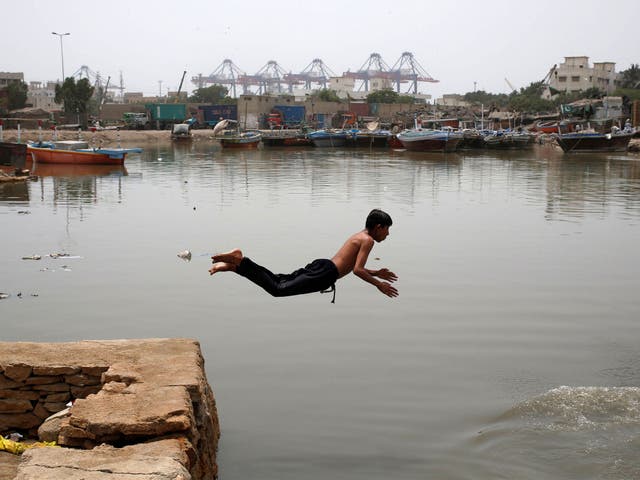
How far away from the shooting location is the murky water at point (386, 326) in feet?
20.4

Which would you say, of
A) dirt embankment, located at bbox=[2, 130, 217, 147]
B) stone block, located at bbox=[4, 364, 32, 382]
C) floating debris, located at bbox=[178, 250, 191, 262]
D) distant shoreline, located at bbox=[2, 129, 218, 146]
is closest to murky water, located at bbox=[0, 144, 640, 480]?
floating debris, located at bbox=[178, 250, 191, 262]

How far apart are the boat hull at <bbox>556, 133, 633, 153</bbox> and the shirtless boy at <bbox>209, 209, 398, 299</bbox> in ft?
160

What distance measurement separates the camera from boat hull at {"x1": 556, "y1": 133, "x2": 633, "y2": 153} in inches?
2032

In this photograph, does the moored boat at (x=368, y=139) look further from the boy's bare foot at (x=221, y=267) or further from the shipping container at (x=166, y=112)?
the boy's bare foot at (x=221, y=267)

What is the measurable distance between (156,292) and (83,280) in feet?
4.49

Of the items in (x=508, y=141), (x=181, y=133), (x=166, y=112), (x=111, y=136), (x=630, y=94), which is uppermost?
(x=630, y=94)

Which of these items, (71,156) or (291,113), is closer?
(71,156)

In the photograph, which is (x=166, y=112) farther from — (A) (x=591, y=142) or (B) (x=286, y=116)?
(A) (x=591, y=142)

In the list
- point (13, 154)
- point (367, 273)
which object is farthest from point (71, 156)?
point (367, 273)

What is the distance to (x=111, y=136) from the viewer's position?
67.2 m

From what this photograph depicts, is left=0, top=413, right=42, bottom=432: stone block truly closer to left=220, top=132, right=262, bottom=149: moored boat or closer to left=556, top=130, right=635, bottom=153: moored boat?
left=556, top=130, right=635, bottom=153: moored boat

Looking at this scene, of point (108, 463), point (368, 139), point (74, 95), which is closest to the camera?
point (108, 463)

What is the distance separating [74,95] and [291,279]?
3147 inches

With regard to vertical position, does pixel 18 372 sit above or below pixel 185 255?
above
